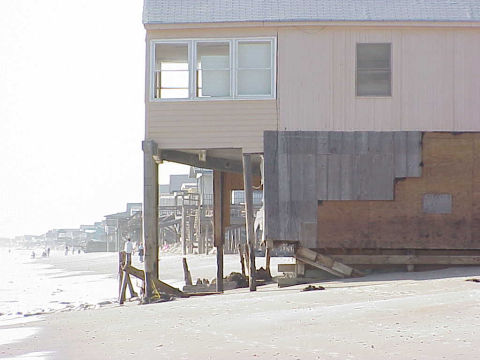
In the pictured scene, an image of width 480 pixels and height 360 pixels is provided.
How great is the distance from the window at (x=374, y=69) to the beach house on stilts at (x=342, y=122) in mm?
27

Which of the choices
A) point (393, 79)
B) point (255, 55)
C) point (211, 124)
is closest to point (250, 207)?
point (211, 124)

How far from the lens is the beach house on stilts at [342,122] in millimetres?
19312

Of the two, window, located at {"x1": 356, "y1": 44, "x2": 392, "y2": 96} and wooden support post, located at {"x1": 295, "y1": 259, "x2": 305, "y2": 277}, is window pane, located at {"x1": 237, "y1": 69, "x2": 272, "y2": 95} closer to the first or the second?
window, located at {"x1": 356, "y1": 44, "x2": 392, "y2": 96}

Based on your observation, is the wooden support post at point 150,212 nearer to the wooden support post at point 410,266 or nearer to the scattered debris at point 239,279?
the scattered debris at point 239,279

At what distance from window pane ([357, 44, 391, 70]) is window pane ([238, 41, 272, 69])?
221 cm

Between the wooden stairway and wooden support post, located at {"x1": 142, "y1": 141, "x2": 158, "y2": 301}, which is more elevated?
wooden support post, located at {"x1": 142, "y1": 141, "x2": 158, "y2": 301}

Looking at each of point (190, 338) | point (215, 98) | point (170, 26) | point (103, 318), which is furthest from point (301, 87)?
point (190, 338)

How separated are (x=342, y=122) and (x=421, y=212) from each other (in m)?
2.87

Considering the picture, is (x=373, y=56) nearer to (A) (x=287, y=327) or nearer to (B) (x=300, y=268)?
(B) (x=300, y=268)

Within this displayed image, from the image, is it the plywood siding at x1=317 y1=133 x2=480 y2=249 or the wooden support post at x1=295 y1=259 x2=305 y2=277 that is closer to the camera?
the plywood siding at x1=317 y1=133 x2=480 y2=249

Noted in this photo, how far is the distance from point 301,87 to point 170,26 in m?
3.49

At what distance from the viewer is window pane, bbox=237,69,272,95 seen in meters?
19.7

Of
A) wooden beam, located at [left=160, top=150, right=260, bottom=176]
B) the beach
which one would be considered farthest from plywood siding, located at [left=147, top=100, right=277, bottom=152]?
the beach

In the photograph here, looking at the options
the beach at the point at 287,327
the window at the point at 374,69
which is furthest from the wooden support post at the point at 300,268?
the window at the point at 374,69
